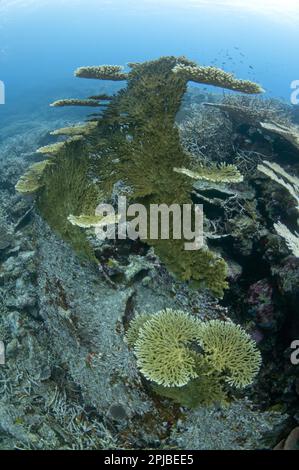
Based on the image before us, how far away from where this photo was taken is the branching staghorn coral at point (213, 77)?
5.24 m

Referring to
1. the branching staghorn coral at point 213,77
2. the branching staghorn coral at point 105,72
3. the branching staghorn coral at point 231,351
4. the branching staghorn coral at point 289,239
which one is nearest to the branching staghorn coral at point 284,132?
the branching staghorn coral at point 213,77

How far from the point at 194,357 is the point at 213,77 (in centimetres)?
388

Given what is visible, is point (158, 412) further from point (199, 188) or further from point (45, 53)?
point (45, 53)

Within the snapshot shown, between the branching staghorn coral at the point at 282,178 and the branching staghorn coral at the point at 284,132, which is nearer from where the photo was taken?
the branching staghorn coral at the point at 282,178

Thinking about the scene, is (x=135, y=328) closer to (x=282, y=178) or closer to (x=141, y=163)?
(x=141, y=163)

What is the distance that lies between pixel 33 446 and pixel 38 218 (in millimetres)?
3127

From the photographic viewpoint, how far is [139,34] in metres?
134

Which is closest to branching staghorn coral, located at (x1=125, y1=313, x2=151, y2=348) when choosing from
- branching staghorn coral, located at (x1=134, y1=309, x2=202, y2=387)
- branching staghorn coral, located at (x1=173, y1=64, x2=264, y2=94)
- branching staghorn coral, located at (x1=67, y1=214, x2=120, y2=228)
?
branching staghorn coral, located at (x1=134, y1=309, x2=202, y2=387)

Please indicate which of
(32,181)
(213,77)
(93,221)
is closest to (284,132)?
(213,77)

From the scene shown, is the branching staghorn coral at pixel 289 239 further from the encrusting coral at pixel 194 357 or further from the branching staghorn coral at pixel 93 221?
the branching staghorn coral at pixel 93 221

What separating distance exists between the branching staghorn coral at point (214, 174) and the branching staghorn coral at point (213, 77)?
1.38m

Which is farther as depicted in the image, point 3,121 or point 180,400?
point 3,121
